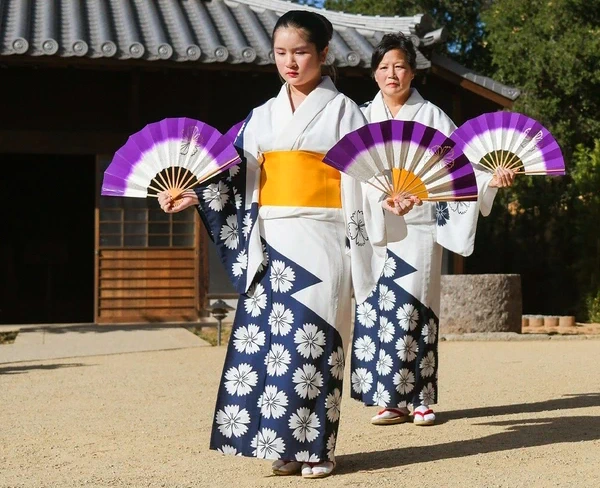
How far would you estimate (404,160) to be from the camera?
173 inches

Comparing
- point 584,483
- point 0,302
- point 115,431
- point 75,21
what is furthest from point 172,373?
point 0,302

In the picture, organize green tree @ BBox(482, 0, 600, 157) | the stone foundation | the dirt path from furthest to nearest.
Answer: green tree @ BBox(482, 0, 600, 157), the stone foundation, the dirt path

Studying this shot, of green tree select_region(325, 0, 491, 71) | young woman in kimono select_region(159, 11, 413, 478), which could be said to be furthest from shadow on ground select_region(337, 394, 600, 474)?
green tree select_region(325, 0, 491, 71)

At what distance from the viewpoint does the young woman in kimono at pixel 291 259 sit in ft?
14.0

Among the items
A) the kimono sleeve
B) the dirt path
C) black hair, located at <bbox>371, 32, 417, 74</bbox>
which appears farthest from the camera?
black hair, located at <bbox>371, 32, 417, 74</bbox>

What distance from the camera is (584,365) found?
26.3ft

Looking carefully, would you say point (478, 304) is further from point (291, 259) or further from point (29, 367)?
point (291, 259)

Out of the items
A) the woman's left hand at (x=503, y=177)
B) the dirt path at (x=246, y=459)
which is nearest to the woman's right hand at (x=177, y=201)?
the dirt path at (x=246, y=459)

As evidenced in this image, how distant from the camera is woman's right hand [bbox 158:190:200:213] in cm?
439

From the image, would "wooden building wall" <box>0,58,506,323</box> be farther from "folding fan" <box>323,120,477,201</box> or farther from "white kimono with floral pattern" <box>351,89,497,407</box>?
"folding fan" <box>323,120,477,201</box>

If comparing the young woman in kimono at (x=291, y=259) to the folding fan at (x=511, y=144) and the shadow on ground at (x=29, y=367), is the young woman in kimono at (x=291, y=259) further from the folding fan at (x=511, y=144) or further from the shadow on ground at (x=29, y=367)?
the shadow on ground at (x=29, y=367)

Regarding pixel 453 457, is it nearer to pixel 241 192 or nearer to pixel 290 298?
pixel 290 298

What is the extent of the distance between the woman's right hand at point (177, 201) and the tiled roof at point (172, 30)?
6122 mm

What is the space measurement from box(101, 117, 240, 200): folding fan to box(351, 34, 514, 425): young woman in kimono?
1478 millimetres
